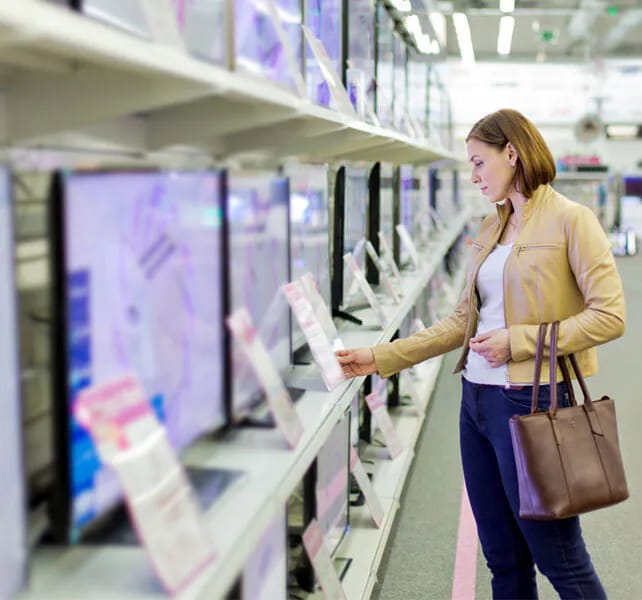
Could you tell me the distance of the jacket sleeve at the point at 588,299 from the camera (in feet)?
6.49

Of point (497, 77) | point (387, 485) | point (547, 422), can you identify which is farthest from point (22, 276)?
point (497, 77)

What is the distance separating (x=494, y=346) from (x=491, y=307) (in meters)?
0.15

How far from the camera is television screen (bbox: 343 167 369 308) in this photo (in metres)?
3.08

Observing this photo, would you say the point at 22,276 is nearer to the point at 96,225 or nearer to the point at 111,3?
the point at 96,225

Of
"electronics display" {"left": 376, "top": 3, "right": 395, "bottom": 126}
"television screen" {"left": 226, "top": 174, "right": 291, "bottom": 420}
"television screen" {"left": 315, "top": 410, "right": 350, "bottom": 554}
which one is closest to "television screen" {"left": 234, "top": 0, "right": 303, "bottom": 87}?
"television screen" {"left": 226, "top": 174, "right": 291, "bottom": 420}

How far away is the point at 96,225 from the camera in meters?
0.94

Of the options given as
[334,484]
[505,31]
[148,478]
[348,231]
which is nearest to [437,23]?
[505,31]

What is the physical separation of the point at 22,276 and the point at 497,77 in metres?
16.4

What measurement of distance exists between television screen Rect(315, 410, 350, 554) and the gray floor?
0.41 metres

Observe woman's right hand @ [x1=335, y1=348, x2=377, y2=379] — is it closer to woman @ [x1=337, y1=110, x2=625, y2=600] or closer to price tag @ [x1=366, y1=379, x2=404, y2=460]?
woman @ [x1=337, y1=110, x2=625, y2=600]

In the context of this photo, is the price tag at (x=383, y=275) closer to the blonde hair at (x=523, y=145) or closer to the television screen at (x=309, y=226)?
the television screen at (x=309, y=226)

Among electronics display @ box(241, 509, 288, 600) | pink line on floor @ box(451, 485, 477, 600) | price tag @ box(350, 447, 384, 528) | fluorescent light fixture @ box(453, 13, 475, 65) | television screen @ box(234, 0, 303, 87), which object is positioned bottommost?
pink line on floor @ box(451, 485, 477, 600)

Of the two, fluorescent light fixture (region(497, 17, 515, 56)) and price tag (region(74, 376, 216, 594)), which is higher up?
fluorescent light fixture (region(497, 17, 515, 56))

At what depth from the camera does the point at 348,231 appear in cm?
311
